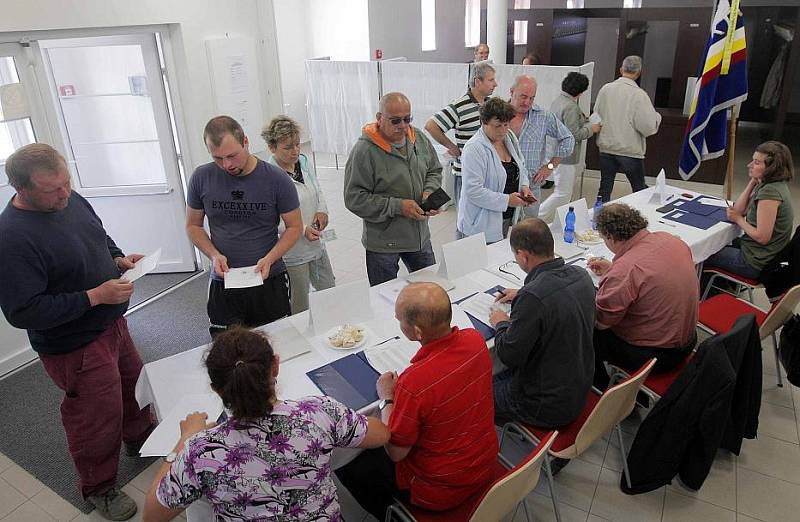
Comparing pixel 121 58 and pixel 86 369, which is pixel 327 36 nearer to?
pixel 121 58

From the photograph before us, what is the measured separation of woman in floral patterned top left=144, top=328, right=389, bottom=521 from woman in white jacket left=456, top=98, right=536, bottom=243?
2.22 metres

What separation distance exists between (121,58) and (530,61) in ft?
17.1

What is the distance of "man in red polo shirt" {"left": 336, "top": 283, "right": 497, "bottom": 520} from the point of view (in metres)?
1.77

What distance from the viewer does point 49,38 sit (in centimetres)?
376

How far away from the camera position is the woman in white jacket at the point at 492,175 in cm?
343

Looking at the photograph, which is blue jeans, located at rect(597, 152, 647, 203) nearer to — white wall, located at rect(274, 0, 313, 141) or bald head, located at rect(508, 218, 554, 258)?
bald head, located at rect(508, 218, 554, 258)

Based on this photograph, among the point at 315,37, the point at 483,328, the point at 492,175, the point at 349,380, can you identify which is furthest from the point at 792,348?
the point at 315,37

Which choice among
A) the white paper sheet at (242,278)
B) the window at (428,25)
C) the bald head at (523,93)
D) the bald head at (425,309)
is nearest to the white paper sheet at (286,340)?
the white paper sheet at (242,278)

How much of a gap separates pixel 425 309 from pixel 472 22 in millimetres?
11102

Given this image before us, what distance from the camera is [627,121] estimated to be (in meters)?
5.41

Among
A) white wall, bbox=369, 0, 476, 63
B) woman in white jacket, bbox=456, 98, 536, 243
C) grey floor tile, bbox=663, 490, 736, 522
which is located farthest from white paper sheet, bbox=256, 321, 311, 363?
white wall, bbox=369, 0, 476, 63

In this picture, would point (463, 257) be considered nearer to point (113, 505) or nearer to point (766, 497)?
point (766, 497)

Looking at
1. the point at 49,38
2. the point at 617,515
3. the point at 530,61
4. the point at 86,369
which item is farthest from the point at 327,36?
the point at 617,515

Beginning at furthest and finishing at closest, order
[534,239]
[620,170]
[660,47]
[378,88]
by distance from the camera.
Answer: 1. [660,47]
2. [378,88]
3. [620,170]
4. [534,239]
